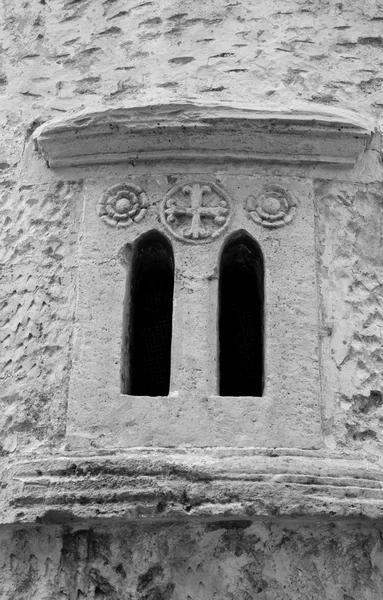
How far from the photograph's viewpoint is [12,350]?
453 cm

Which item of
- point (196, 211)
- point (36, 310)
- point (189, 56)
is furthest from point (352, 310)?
point (189, 56)

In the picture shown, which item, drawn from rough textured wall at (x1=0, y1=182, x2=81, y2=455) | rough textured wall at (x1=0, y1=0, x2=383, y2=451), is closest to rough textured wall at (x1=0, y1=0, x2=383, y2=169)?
rough textured wall at (x1=0, y1=0, x2=383, y2=451)

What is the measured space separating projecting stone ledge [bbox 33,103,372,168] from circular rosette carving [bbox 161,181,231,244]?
0.15 meters

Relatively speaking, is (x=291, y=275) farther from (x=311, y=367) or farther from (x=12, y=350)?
(x=12, y=350)

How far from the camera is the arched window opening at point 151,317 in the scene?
459 cm

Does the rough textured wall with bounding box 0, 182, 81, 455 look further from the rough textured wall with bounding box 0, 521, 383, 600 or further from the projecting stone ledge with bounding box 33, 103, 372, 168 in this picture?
the rough textured wall with bounding box 0, 521, 383, 600

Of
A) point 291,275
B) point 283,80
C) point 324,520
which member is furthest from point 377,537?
point 283,80

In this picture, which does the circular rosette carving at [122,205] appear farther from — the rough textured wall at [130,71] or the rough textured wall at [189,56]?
the rough textured wall at [189,56]

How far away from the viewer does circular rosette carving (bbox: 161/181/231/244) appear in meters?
4.57

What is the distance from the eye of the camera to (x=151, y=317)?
185 inches

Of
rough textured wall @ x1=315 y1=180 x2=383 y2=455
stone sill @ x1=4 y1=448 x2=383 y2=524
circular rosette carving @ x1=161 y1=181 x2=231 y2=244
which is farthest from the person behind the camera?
circular rosette carving @ x1=161 y1=181 x2=231 y2=244

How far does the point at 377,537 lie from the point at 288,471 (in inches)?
16.6

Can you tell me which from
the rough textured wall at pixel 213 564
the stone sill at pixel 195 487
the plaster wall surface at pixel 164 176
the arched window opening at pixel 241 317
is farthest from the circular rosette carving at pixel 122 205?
the rough textured wall at pixel 213 564

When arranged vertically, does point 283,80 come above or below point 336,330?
above
